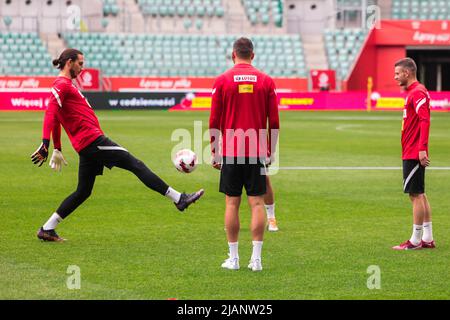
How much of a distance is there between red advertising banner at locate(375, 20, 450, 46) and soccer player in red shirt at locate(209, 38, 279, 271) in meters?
48.3

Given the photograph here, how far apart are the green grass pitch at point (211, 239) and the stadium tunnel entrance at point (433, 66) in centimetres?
4134

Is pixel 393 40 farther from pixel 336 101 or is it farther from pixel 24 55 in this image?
pixel 24 55

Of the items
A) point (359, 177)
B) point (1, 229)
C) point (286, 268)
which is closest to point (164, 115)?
point (359, 177)

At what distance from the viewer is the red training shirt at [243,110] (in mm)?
8695

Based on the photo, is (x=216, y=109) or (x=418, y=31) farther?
Result: (x=418, y=31)

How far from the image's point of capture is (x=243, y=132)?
8.75 metres

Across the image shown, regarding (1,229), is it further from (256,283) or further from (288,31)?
(288,31)

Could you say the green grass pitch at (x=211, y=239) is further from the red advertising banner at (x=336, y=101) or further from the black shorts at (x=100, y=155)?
the red advertising banner at (x=336, y=101)

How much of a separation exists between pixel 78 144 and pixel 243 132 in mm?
2474

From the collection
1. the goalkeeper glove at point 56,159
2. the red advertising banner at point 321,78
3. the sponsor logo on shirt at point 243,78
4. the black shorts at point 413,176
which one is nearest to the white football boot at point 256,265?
the sponsor logo on shirt at point 243,78

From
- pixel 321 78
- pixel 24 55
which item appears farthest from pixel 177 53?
pixel 24 55

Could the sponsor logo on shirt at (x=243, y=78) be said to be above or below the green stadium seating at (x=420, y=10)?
above

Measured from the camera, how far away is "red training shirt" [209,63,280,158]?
8695mm

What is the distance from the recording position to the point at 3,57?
50344mm
